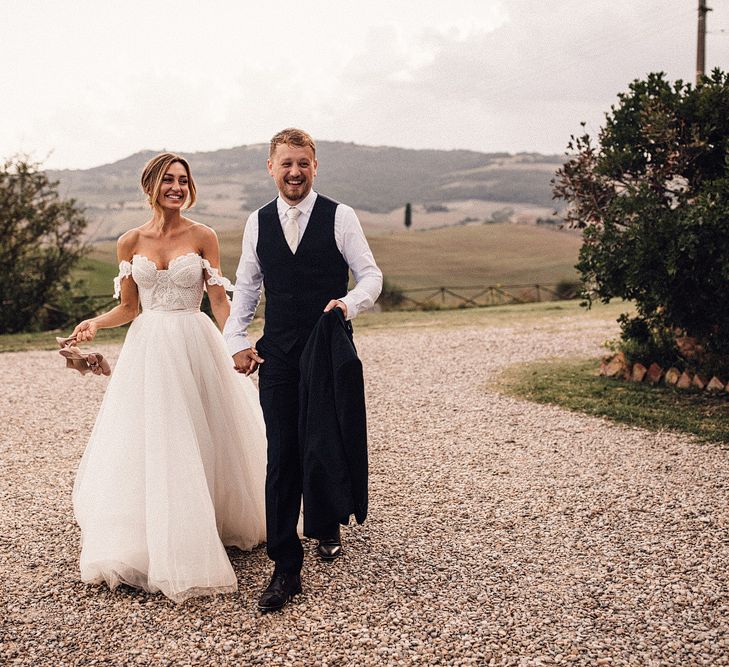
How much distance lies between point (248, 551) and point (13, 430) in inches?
206

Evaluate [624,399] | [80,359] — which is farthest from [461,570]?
[624,399]

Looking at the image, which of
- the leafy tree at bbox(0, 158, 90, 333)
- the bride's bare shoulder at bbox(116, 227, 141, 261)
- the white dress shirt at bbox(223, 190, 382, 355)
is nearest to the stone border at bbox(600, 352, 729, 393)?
the white dress shirt at bbox(223, 190, 382, 355)

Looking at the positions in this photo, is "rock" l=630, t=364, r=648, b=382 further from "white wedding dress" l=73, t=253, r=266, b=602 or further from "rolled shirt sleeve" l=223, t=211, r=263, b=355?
"rolled shirt sleeve" l=223, t=211, r=263, b=355

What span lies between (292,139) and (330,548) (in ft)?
8.13

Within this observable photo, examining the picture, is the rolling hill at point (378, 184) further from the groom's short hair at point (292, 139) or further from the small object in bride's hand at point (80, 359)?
the groom's short hair at point (292, 139)

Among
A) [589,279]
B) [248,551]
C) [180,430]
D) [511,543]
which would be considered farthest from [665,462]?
[180,430]

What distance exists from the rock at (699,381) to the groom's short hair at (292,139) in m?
7.56

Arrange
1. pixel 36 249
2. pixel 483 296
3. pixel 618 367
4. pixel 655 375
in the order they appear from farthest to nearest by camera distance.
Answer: pixel 483 296, pixel 36 249, pixel 618 367, pixel 655 375

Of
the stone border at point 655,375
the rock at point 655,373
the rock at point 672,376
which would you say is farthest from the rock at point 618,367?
the rock at point 672,376

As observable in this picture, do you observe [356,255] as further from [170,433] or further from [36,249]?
[36,249]

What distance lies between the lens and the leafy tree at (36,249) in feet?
62.4

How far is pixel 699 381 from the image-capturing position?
9.85 m

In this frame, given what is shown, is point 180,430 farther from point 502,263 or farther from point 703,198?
point 502,263

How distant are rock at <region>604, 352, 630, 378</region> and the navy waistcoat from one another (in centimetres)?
770
